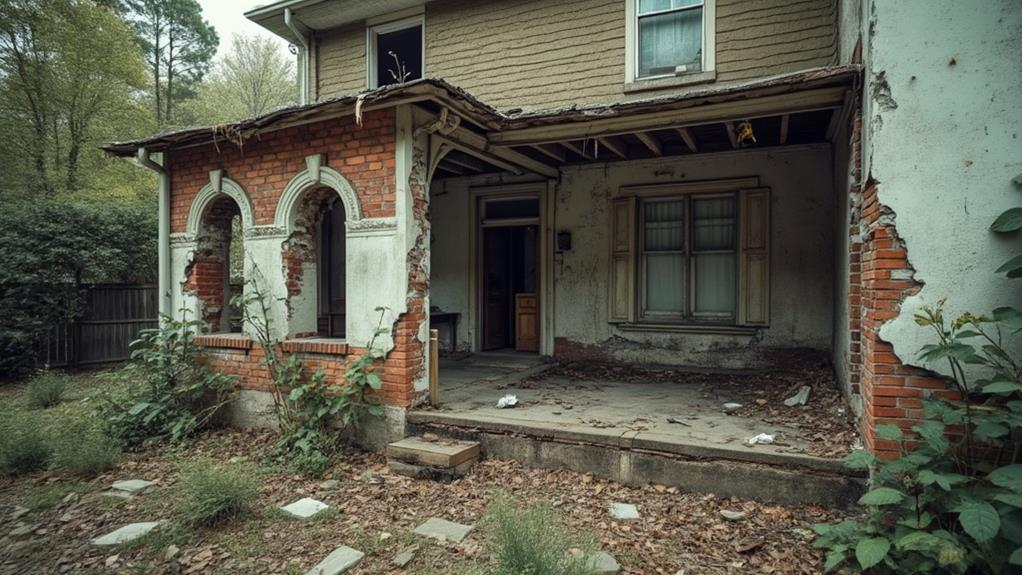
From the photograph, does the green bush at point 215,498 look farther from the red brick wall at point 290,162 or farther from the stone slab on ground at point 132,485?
the red brick wall at point 290,162

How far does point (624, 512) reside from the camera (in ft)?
12.5

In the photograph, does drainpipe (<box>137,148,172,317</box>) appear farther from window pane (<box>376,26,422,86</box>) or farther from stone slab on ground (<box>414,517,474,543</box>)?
stone slab on ground (<box>414,517,474,543</box>)

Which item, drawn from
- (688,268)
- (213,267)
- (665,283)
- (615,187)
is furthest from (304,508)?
(615,187)

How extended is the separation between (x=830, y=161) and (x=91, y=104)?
17824mm

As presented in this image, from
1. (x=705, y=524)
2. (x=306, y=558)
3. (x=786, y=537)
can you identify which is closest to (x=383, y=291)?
(x=306, y=558)

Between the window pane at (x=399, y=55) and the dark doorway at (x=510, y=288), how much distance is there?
3179mm

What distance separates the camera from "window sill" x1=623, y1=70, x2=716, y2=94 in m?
6.83

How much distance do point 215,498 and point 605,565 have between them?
108 inches

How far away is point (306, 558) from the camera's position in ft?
11.1

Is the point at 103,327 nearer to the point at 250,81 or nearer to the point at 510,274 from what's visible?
the point at 510,274

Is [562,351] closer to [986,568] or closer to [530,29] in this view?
[530,29]

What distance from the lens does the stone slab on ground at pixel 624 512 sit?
12.3ft

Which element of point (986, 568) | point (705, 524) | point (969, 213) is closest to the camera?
point (986, 568)

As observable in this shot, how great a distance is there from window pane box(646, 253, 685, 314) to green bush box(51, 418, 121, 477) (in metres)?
6.39
